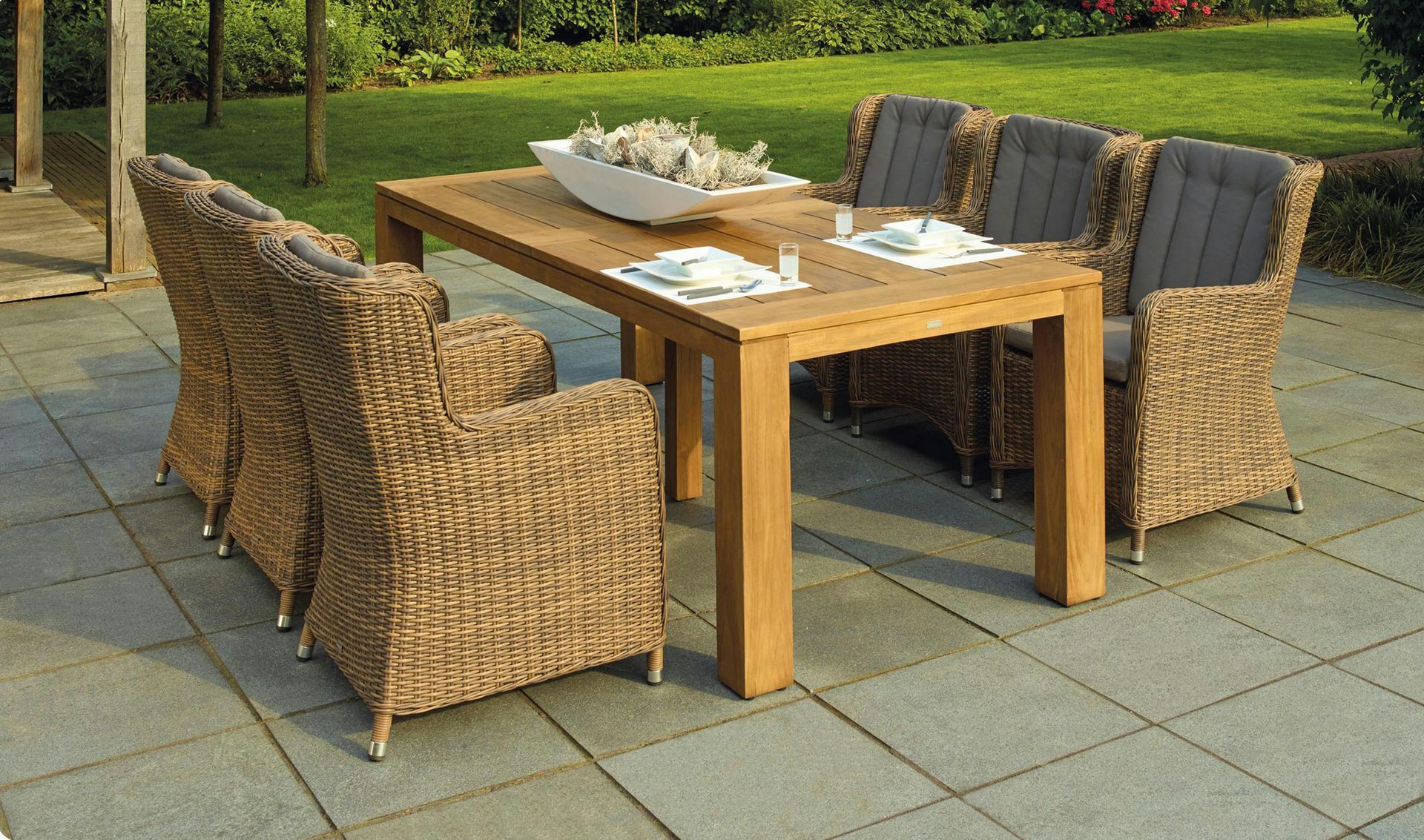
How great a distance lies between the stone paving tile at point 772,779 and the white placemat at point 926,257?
1.23 metres

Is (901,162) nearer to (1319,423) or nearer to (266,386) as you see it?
(1319,423)

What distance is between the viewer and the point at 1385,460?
469 centimetres

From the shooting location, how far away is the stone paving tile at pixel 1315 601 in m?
3.56

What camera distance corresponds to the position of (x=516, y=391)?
12.2 feet

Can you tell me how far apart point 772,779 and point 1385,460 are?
275 centimetres

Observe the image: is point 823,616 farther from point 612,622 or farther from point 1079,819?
point 1079,819

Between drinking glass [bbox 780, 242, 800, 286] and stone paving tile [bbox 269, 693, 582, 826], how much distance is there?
1199mm

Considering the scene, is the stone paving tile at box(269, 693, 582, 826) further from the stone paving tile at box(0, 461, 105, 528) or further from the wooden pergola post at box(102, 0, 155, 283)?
the wooden pergola post at box(102, 0, 155, 283)

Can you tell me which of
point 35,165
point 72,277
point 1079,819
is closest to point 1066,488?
point 1079,819

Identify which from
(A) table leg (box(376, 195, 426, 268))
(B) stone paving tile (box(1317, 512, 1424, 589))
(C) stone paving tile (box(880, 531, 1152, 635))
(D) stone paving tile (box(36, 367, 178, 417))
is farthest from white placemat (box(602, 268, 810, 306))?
(D) stone paving tile (box(36, 367, 178, 417))

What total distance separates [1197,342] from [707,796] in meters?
1.96

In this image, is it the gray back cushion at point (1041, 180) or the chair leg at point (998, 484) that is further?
the gray back cushion at point (1041, 180)

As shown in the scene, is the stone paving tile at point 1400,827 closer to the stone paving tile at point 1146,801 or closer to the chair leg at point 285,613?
the stone paving tile at point 1146,801

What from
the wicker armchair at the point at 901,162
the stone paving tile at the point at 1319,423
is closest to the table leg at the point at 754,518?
the wicker armchair at the point at 901,162
